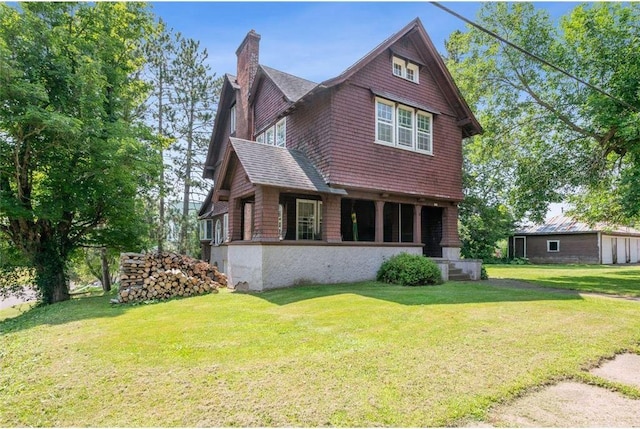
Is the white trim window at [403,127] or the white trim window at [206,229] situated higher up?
the white trim window at [403,127]

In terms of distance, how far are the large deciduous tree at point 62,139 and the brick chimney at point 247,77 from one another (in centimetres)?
485

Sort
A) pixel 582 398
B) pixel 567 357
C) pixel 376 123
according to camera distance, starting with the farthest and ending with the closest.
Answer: pixel 376 123 < pixel 567 357 < pixel 582 398

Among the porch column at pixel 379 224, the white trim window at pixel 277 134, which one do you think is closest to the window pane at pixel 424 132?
the porch column at pixel 379 224

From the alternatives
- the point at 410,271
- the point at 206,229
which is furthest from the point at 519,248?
the point at 206,229

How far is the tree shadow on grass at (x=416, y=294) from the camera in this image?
8.91 metres

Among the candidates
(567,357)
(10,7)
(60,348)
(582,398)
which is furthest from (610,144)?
(10,7)

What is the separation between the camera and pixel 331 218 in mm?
12516

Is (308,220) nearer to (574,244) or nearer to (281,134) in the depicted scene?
(281,134)

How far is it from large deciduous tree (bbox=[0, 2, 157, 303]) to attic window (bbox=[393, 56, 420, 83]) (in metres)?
10.2

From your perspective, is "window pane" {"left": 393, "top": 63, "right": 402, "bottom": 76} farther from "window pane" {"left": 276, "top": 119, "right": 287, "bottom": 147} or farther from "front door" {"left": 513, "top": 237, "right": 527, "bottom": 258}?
"front door" {"left": 513, "top": 237, "right": 527, "bottom": 258}

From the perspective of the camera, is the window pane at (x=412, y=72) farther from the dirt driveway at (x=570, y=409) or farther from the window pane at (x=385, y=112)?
the dirt driveway at (x=570, y=409)

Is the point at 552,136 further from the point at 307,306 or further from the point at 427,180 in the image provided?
the point at 307,306

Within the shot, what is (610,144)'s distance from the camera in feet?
52.4

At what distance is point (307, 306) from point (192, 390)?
181 inches
